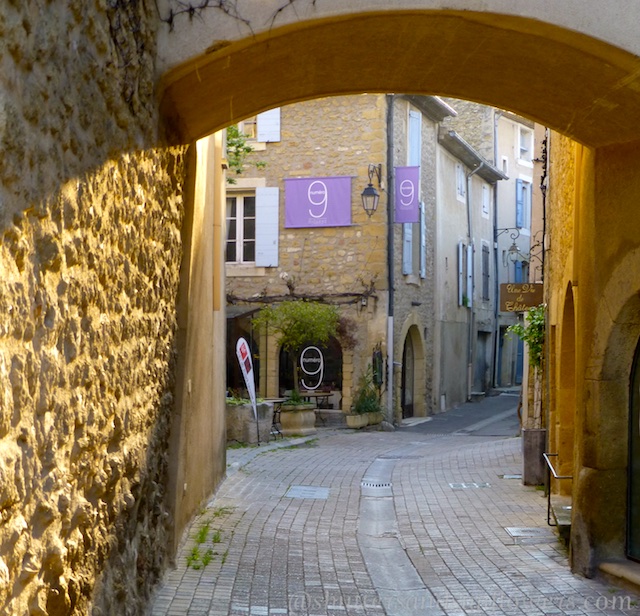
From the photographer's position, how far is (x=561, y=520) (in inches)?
306

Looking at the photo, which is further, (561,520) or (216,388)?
(216,388)

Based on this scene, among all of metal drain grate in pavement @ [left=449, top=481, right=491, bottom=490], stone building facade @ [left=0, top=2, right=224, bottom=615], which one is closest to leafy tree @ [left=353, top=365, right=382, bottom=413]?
metal drain grate in pavement @ [left=449, top=481, right=491, bottom=490]

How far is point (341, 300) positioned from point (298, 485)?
990 cm

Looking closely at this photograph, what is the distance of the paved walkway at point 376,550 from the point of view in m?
5.83

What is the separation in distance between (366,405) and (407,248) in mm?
3613

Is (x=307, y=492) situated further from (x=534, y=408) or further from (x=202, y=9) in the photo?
(x=202, y=9)

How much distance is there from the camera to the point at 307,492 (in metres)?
10.5

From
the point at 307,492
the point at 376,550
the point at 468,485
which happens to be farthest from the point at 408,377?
the point at 376,550

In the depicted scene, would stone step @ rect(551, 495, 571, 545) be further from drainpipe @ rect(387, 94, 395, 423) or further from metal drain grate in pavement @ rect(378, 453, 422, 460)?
drainpipe @ rect(387, 94, 395, 423)

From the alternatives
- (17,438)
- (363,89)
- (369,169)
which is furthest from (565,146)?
(369,169)

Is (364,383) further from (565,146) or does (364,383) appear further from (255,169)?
(565,146)

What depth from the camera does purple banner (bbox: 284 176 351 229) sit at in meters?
20.6

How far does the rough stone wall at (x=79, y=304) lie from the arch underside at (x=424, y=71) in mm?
474

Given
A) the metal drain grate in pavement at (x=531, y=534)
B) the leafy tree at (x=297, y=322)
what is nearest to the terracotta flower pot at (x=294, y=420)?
the leafy tree at (x=297, y=322)
